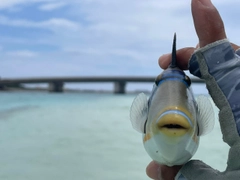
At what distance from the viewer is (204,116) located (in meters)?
1.19

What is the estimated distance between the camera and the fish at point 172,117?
102cm

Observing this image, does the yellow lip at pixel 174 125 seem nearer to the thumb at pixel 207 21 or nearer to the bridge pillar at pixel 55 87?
the thumb at pixel 207 21

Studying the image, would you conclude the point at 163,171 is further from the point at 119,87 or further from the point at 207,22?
the point at 119,87

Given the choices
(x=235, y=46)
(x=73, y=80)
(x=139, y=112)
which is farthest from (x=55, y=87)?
(x=235, y=46)

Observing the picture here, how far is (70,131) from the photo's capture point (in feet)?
24.6

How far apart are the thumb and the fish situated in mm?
217

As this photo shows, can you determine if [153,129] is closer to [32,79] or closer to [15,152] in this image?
[15,152]

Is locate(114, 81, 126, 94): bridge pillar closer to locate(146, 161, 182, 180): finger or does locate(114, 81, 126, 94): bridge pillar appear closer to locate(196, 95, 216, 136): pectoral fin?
locate(146, 161, 182, 180): finger

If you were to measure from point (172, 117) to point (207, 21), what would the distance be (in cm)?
27

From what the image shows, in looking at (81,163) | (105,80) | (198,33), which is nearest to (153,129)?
(198,33)

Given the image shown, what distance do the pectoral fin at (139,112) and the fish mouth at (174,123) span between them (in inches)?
7.0

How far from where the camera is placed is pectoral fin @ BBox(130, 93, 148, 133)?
1.21 meters

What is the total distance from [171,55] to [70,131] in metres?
6.36

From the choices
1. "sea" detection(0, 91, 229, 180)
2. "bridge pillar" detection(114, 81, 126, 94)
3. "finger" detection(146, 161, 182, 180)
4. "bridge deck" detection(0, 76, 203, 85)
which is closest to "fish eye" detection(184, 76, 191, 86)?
"finger" detection(146, 161, 182, 180)
